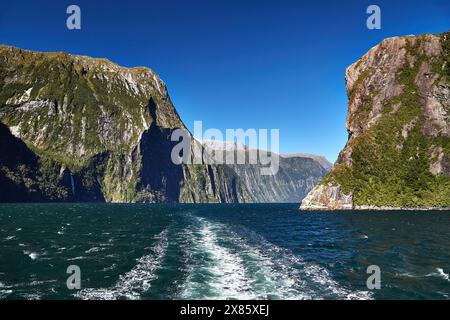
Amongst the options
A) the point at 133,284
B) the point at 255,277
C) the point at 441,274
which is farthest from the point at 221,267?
the point at 441,274

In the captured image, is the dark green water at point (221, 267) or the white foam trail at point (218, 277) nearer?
the white foam trail at point (218, 277)

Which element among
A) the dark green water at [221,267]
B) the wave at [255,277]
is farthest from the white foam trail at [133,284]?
the wave at [255,277]

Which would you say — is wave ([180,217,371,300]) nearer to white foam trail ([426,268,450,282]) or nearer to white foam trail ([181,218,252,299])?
white foam trail ([181,218,252,299])

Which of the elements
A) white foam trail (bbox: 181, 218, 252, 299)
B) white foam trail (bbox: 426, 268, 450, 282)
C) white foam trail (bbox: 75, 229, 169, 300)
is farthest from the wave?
white foam trail (bbox: 426, 268, 450, 282)

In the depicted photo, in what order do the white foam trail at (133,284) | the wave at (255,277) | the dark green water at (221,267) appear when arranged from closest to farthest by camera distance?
the white foam trail at (133,284) → the wave at (255,277) → the dark green water at (221,267)

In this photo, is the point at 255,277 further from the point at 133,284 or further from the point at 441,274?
the point at 441,274

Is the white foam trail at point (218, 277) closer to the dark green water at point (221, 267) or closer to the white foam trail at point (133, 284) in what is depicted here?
the dark green water at point (221, 267)

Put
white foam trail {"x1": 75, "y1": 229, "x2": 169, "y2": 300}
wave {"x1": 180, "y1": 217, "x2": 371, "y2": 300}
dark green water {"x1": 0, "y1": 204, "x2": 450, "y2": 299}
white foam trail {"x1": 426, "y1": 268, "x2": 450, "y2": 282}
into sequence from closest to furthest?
white foam trail {"x1": 75, "y1": 229, "x2": 169, "y2": 300} → wave {"x1": 180, "y1": 217, "x2": 371, "y2": 300} → dark green water {"x1": 0, "y1": 204, "x2": 450, "y2": 299} → white foam trail {"x1": 426, "y1": 268, "x2": 450, "y2": 282}
